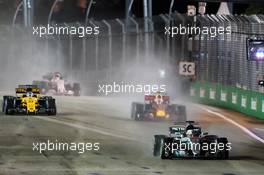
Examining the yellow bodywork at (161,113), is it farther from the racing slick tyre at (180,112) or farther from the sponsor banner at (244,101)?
the sponsor banner at (244,101)

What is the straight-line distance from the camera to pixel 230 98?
144 ft

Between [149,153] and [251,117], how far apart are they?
1588cm

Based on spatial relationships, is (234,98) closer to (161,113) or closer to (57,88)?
(161,113)

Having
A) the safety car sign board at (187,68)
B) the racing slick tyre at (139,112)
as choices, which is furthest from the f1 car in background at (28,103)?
the safety car sign board at (187,68)

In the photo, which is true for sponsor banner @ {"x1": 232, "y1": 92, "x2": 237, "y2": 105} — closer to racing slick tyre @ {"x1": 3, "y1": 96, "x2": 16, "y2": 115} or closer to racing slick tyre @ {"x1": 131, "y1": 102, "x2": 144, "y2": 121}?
→ racing slick tyre @ {"x1": 131, "y1": 102, "x2": 144, "y2": 121}

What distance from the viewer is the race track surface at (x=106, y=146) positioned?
20859 mm

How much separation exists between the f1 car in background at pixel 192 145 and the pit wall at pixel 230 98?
15547 millimetres

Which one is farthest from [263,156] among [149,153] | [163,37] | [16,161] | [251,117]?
[163,37]

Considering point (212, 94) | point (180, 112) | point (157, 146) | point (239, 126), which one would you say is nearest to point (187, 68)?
point (212, 94)

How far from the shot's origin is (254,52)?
33.9 m

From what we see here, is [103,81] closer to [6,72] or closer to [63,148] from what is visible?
[6,72]

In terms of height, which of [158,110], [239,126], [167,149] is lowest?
[239,126]

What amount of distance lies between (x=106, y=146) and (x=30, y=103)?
424 inches

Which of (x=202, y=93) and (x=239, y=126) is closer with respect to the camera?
(x=239, y=126)
